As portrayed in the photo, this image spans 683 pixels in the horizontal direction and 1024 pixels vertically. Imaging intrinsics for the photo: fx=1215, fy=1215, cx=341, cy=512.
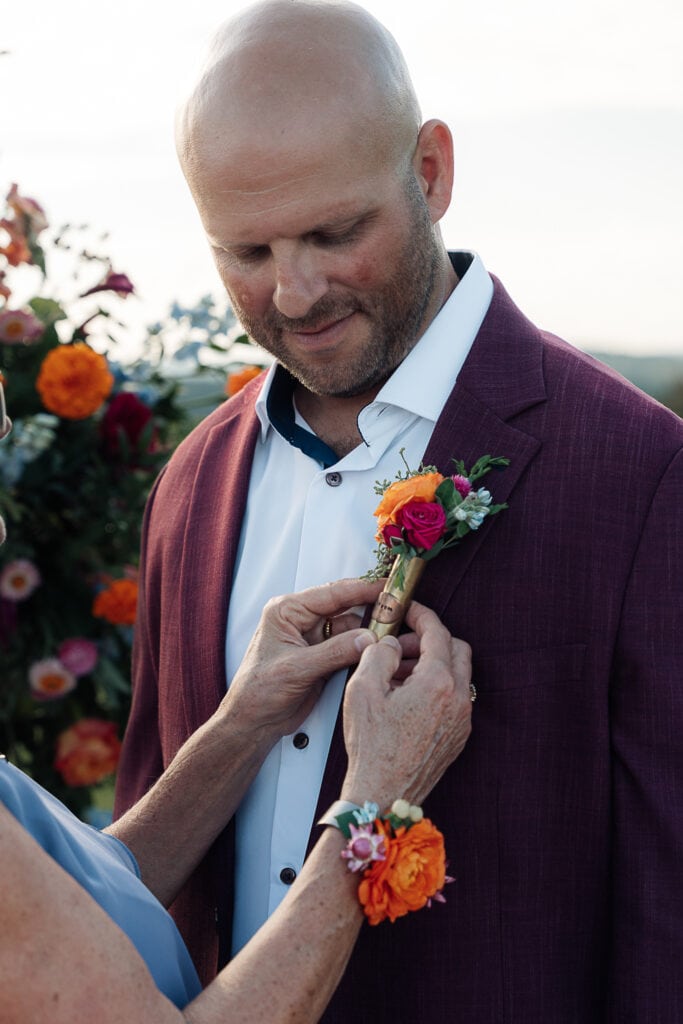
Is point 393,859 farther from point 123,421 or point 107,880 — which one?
point 123,421

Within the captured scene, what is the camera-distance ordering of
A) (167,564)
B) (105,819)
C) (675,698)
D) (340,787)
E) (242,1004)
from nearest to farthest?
(242,1004) → (675,698) → (340,787) → (167,564) → (105,819)

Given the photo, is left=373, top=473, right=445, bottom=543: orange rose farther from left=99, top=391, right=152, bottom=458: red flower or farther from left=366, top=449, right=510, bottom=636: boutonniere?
left=99, top=391, right=152, bottom=458: red flower

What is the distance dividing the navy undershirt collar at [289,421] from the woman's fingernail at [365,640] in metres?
0.44

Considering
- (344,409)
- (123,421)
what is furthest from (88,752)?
(344,409)

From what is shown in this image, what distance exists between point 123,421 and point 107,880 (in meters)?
2.22

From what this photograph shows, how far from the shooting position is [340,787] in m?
2.04

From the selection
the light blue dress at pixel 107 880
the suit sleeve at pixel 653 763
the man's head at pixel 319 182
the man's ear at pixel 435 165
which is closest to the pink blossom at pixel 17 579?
the man's head at pixel 319 182

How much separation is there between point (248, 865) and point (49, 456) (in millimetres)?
1876

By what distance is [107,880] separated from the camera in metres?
1.81

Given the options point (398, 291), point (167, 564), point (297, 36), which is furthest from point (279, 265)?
point (167, 564)

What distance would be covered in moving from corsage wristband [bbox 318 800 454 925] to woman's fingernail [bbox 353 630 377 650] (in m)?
0.28

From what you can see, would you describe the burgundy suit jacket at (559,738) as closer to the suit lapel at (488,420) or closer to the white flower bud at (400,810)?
the suit lapel at (488,420)

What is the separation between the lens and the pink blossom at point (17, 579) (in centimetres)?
370

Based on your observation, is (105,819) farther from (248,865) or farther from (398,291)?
(398,291)
